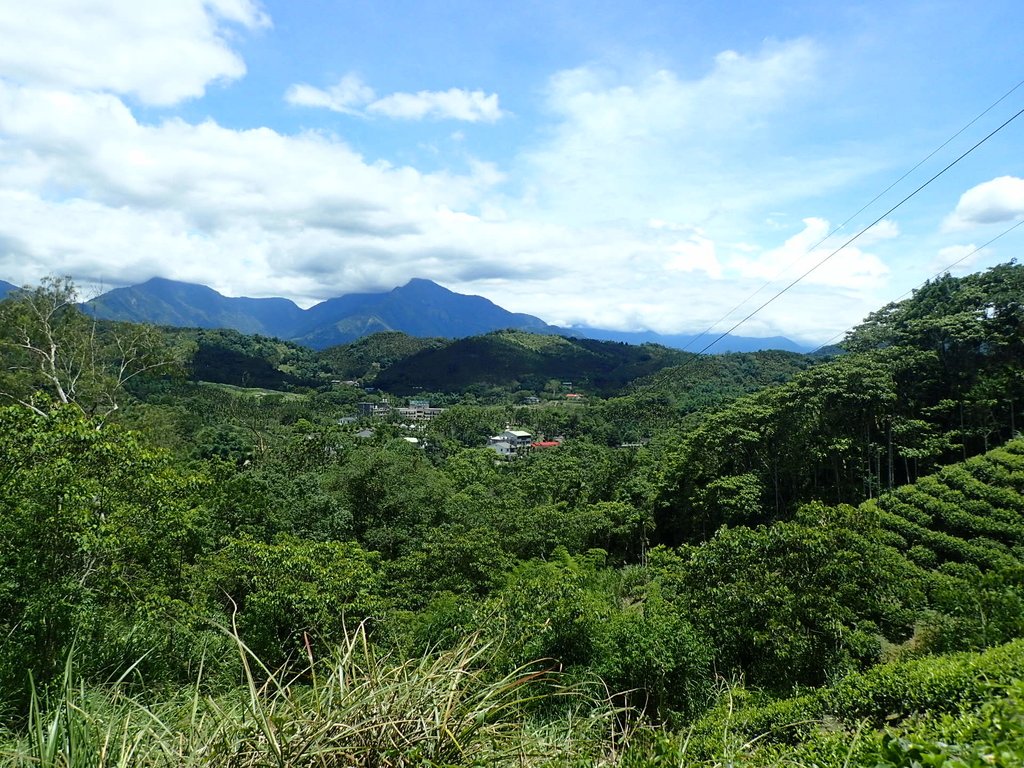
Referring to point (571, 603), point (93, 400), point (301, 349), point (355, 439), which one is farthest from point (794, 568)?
point (301, 349)

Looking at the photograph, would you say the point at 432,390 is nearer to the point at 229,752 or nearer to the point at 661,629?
the point at 661,629

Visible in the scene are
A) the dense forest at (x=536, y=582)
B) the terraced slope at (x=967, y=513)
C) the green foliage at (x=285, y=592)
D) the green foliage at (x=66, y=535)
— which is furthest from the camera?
the terraced slope at (x=967, y=513)

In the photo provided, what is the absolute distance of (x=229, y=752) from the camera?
1610 mm

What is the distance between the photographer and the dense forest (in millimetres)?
1901

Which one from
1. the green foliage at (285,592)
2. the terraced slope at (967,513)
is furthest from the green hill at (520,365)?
the green foliage at (285,592)

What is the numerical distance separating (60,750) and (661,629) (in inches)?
385

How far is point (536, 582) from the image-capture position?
37.0ft

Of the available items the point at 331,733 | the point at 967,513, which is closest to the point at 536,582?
the point at 331,733

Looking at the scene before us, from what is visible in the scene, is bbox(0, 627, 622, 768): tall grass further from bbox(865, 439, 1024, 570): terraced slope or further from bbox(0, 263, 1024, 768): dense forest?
bbox(865, 439, 1024, 570): terraced slope

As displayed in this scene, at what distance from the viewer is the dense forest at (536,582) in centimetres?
190

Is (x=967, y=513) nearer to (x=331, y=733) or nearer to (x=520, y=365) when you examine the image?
(x=331, y=733)

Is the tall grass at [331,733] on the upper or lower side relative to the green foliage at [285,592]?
upper

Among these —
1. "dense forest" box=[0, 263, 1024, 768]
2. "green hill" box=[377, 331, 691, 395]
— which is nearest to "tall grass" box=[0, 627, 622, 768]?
"dense forest" box=[0, 263, 1024, 768]

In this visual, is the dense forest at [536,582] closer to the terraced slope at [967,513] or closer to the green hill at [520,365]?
the terraced slope at [967,513]
